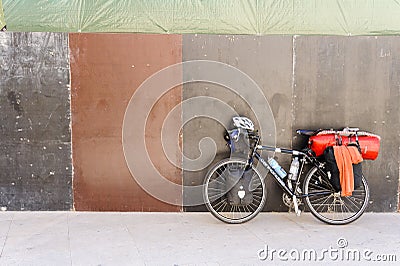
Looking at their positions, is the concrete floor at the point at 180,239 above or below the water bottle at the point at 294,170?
below

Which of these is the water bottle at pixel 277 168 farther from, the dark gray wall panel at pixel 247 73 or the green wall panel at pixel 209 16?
the green wall panel at pixel 209 16

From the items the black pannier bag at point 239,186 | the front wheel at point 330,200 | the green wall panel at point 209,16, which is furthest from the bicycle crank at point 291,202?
the green wall panel at point 209,16

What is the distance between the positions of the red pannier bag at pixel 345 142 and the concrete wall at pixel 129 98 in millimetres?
351

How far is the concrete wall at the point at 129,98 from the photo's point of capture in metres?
5.12

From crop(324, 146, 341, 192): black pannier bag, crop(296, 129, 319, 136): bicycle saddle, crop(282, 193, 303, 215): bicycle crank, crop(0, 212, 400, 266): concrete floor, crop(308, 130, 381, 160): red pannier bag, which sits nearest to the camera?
crop(0, 212, 400, 266): concrete floor

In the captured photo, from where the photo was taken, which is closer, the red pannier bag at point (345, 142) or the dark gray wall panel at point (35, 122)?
the red pannier bag at point (345, 142)

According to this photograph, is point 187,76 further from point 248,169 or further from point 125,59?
point 248,169

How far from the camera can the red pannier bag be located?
493 centimetres

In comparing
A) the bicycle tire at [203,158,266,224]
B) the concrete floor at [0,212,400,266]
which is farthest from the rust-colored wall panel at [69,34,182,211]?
the bicycle tire at [203,158,266,224]

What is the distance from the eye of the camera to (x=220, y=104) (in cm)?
526

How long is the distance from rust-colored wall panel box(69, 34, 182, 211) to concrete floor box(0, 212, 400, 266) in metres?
0.27

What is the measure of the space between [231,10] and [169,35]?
800mm

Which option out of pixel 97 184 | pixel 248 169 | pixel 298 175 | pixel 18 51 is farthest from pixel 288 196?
pixel 18 51

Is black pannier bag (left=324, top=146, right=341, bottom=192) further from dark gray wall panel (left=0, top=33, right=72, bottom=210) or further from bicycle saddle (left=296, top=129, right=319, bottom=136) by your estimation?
dark gray wall panel (left=0, top=33, right=72, bottom=210)
